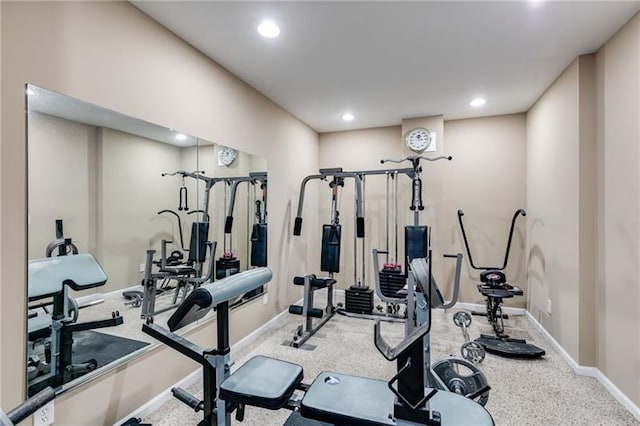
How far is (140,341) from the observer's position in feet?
6.59

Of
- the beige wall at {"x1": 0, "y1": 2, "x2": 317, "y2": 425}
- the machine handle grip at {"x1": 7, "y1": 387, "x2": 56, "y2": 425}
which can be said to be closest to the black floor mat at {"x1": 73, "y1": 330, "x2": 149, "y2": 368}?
the beige wall at {"x1": 0, "y1": 2, "x2": 317, "y2": 425}

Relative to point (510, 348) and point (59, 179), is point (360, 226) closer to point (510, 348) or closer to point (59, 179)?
point (510, 348)

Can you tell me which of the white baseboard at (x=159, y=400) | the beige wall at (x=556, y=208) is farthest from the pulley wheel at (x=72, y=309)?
the beige wall at (x=556, y=208)

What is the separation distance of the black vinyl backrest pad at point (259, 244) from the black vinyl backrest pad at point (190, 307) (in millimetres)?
1944

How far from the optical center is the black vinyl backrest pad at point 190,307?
1.25 m

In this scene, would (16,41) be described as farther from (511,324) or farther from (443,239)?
(511,324)

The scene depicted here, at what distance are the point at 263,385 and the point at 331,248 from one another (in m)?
2.44

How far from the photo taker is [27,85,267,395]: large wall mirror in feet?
4.96

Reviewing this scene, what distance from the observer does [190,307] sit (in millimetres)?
1294

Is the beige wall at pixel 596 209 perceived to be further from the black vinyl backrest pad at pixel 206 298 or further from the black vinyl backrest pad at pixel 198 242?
the black vinyl backrest pad at pixel 198 242

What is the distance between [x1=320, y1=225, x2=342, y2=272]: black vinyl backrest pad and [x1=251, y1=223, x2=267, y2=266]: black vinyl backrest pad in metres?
0.81

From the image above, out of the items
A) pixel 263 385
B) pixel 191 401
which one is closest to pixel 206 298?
pixel 263 385

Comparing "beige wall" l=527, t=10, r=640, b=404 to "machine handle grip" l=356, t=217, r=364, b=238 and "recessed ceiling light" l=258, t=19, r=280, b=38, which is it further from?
"recessed ceiling light" l=258, t=19, r=280, b=38

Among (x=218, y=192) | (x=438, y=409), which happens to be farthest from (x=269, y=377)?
(x=218, y=192)
